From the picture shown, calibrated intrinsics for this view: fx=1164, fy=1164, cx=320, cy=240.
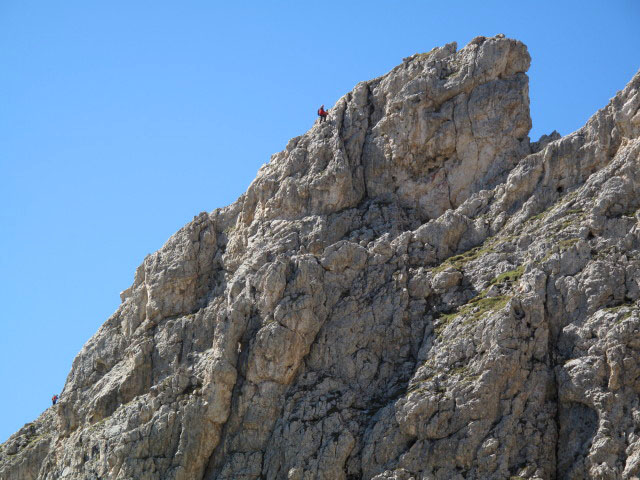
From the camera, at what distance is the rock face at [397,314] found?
77.0 metres

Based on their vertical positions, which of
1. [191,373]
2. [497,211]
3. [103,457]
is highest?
[497,211]

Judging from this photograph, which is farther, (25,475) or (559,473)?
(25,475)

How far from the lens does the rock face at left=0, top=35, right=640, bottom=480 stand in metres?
77.0

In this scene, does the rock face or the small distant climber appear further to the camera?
the small distant climber

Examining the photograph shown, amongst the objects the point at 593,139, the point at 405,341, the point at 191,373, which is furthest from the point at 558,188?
the point at 191,373

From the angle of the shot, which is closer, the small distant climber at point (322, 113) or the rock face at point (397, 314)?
the rock face at point (397, 314)

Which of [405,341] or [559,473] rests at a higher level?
[405,341]

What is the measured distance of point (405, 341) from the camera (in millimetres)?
85188

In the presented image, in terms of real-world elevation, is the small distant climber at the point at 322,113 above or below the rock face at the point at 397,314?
above

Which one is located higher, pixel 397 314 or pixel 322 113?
pixel 322 113

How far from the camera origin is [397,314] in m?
86.0

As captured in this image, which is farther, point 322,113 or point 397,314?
point 322,113

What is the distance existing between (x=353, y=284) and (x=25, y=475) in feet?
117

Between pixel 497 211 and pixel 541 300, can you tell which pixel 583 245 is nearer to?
pixel 541 300
